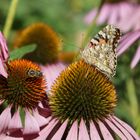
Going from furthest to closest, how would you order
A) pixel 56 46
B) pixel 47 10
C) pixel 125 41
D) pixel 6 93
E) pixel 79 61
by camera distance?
pixel 47 10 < pixel 56 46 < pixel 125 41 < pixel 79 61 < pixel 6 93

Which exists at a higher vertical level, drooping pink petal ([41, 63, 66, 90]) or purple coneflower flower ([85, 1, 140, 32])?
purple coneflower flower ([85, 1, 140, 32])

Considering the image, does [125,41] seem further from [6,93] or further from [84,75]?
[6,93]

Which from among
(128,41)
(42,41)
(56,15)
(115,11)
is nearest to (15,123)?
(128,41)

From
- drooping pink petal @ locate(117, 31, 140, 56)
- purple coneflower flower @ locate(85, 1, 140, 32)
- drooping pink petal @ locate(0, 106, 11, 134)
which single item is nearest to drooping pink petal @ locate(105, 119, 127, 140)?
drooping pink petal @ locate(0, 106, 11, 134)

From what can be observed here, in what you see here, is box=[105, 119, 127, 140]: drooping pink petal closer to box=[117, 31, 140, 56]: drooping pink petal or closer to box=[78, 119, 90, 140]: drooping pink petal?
box=[78, 119, 90, 140]: drooping pink petal

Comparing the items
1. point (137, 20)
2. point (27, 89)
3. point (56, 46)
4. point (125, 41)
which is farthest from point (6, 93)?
A: point (137, 20)

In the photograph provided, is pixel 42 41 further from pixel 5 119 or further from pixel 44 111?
pixel 5 119

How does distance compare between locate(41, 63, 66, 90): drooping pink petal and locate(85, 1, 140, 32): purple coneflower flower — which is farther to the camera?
locate(85, 1, 140, 32): purple coneflower flower

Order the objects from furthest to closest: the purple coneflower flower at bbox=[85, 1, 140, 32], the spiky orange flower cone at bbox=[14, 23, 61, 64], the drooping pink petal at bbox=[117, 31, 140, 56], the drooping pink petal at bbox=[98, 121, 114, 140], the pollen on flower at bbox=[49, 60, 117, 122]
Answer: the purple coneflower flower at bbox=[85, 1, 140, 32] < the spiky orange flower cone at bbox=[14, 23, 61, 64] < the drooping pink petal at bbox=[117, 31, 140, 56] < the pollen on flower at bbox=[49, 60, 117, 122] < the drooping pink petal at bbox=[98, 121, 114, 140]
